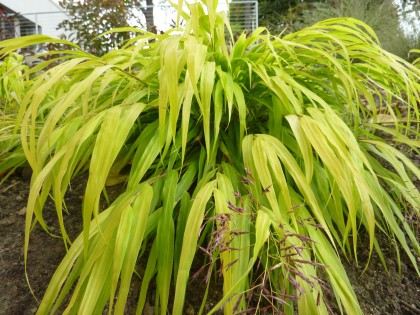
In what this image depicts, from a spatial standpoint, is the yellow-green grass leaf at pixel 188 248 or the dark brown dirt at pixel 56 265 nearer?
the yellow-green grass leaf at pixel 188 248

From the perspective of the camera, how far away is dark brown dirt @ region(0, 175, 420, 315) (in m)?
1.13

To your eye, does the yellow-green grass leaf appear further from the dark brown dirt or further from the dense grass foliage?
the dark brown dirt

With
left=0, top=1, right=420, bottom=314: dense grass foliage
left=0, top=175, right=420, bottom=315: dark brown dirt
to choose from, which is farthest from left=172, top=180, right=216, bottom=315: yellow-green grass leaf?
left=0, top=175, right=420, bottom=315: dark brown dirt

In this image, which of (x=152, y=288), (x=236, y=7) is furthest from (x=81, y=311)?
(x=236, y=7)

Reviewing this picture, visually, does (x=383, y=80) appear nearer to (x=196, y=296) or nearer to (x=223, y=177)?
(x=223, y=177)

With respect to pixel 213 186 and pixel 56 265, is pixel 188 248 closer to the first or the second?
pixel 213 186

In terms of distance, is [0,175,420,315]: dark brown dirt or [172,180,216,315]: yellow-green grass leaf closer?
Result: [172,180,216,315]: yellow-green grass leaf

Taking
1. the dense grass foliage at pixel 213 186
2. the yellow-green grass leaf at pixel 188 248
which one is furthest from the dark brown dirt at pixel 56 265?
the yellow-green grass leaf at pixel 188 248

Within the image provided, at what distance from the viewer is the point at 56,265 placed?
1.22 metres

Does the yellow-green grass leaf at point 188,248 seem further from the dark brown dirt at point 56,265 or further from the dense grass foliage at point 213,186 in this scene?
the dark brown dirt at point 56,265

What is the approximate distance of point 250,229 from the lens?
3.39 feet

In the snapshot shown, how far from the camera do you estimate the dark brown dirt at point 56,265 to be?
1126mm

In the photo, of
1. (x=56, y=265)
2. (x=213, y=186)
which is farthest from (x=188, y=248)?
(x=56, y=265)

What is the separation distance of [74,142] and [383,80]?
1.10 metres
